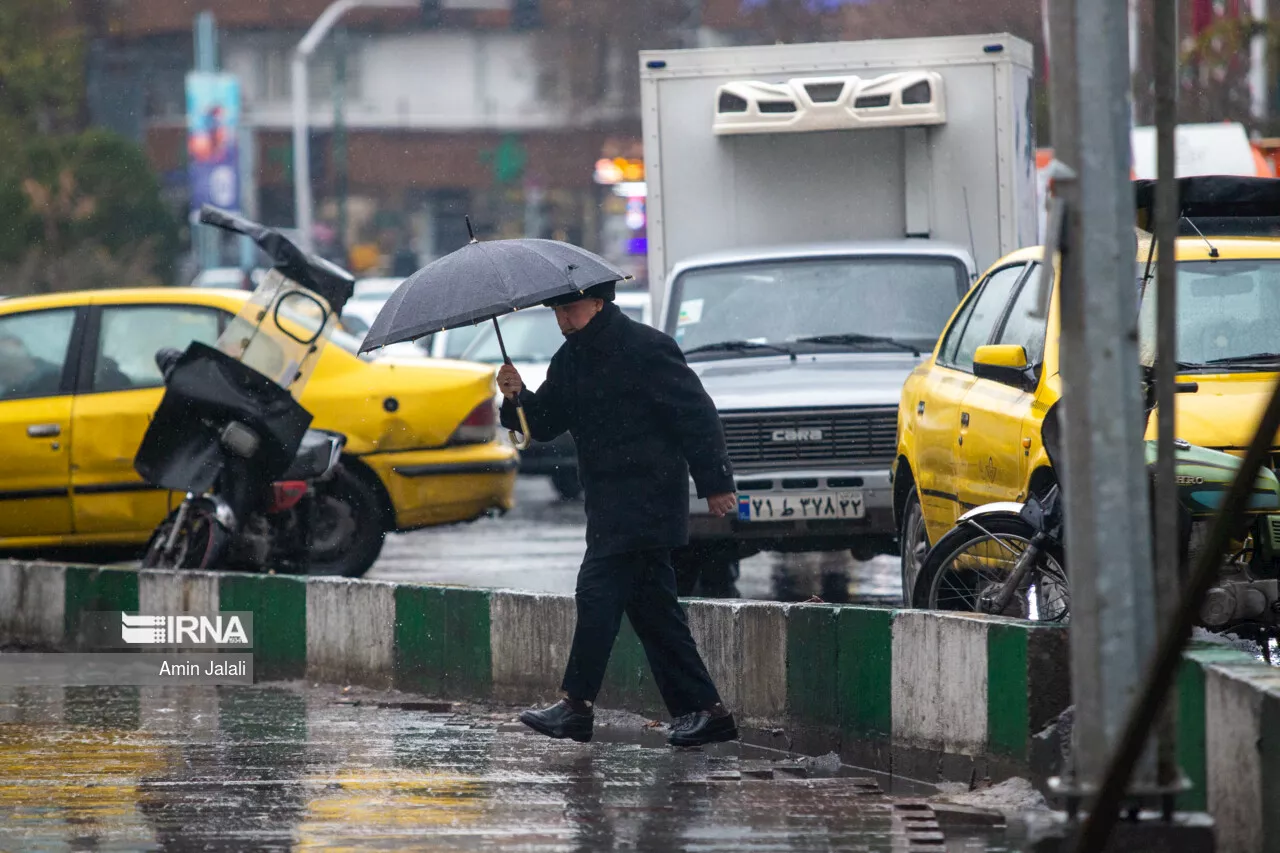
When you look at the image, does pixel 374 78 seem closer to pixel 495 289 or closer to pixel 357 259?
pixel 357 259

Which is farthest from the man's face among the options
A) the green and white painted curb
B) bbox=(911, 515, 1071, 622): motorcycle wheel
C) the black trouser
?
bbox=(911, 515, 1071, 622): motorcycle wheel

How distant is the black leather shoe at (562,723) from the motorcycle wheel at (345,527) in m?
5.00

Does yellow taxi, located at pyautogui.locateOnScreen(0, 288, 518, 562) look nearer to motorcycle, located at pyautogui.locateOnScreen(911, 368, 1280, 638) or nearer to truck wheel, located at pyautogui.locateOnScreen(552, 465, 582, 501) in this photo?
truck wheel, located at pyautogui.locateOnScreen(552, 465, 582, 501)

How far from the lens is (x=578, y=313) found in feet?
24.6

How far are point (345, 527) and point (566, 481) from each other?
6.08 metres

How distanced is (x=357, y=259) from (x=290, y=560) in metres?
47.5

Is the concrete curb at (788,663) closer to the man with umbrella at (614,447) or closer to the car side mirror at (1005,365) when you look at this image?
the man with umbrella at (614,447)

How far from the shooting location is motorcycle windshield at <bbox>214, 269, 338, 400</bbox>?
11430mm

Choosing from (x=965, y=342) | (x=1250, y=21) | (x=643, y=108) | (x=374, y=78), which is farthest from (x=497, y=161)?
(x=965, y=342)

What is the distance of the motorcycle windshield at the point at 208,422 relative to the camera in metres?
11.1

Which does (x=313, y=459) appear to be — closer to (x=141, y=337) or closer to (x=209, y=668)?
(x=141, y=337)

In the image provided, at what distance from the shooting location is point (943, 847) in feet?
18.3

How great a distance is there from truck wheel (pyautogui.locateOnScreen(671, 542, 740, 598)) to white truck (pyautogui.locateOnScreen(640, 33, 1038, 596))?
0.01 meters

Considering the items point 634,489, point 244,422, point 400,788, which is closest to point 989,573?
point 634,489
